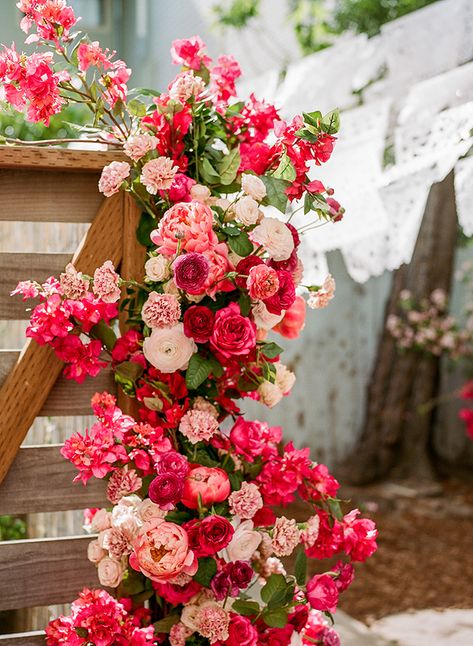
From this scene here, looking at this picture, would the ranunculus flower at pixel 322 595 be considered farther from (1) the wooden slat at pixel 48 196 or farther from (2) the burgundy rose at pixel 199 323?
(1) the wooden slat at pixel 48 196

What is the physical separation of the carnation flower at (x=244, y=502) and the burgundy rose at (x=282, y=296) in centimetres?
34

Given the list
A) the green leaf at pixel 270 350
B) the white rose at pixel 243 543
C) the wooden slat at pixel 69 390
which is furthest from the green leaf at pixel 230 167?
the white rose at pixel 243 543

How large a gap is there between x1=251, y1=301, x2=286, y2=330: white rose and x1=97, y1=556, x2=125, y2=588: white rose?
0.51 meters

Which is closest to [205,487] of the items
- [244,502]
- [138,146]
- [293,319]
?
[244,502]

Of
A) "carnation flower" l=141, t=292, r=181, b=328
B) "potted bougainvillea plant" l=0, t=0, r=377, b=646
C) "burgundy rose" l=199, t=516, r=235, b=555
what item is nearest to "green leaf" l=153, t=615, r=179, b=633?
"potted bougainvillea plant" l=0, t=0, r=377, b=646

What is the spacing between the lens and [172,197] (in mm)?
1542

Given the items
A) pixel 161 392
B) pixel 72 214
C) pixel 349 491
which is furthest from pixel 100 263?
pixel 349 491

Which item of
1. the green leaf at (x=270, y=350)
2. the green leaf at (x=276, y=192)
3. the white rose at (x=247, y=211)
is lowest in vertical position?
the green leaf at (x=270, y=350)

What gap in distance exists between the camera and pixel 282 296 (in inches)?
59.1

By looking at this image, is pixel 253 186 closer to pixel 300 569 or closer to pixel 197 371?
pixel 197 371

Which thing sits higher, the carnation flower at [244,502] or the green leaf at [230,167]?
the green leaf at [230,167]

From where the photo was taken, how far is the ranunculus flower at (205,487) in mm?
1484

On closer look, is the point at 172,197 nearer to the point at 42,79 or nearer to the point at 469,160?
the point at 42,79

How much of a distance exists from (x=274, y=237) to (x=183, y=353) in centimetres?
26
